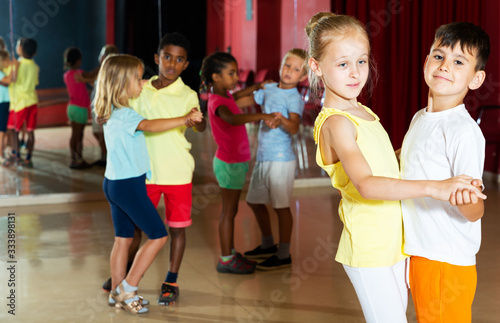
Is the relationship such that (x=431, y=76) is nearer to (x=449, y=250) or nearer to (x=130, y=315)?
(x=449, y=250)

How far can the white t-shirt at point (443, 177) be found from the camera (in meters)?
1.39

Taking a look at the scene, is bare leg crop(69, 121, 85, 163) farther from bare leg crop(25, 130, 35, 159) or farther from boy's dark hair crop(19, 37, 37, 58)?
boy's dark hair crop(19, 37, 37, 58)

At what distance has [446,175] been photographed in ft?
4.70

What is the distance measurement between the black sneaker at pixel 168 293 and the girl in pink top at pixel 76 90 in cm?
235

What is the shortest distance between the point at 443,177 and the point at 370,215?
7.5 inches

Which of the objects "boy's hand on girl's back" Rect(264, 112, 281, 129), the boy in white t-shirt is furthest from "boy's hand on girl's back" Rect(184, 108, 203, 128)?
the boy in white t-shirt

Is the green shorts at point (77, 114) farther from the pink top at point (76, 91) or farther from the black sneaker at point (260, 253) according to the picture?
the black sneaker at point (260, 253)

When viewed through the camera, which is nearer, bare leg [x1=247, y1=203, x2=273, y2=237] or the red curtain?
bare leg [x1=247, y1=203, x2=273, y2=237]

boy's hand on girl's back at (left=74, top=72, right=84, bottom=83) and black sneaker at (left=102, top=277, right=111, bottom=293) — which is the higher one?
boy's hand on girl's back at (left=74, top=72, right=84, bottom=83)

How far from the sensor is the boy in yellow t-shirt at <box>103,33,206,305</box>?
8.75 ft

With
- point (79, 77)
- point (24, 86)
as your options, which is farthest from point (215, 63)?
point (24, 86)

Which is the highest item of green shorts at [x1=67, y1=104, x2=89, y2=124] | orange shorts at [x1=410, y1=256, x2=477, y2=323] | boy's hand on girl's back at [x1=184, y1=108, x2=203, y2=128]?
boy's hand on girl's back at [x1=184, y1=108, x2=203, y2=128]

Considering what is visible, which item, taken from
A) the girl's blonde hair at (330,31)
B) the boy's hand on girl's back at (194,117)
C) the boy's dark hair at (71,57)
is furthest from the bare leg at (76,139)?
the girl's blonde hair at (330,31)

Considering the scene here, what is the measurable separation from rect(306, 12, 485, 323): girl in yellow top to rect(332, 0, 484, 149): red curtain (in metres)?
3.69
